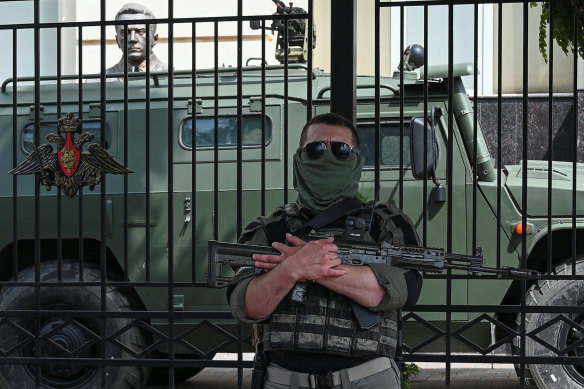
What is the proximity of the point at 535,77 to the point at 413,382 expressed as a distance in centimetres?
564

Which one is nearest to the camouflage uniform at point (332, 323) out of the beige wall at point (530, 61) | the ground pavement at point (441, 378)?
the ground pavement at point (441, 378)

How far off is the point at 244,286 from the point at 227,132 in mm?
4463

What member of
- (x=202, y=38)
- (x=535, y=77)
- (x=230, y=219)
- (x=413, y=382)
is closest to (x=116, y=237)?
(x=230, y=219)

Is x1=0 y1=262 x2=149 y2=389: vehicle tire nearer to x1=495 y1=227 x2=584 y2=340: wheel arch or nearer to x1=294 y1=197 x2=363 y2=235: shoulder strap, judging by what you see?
x1=495 y1=227 x2=584 y2=340: wheel arch

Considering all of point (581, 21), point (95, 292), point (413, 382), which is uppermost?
point (581, 21)

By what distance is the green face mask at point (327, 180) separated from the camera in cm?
338

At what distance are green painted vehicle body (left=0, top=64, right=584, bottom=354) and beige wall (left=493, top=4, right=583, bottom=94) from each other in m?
5.29

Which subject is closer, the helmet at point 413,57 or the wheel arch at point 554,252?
the wheel arch at point 554,252

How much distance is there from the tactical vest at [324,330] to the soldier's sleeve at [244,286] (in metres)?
0.09

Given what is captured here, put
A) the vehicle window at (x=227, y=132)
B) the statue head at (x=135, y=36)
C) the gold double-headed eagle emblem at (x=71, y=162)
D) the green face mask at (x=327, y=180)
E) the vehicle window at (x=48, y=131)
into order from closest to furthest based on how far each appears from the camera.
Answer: the green face mask at (x=327, y=180)
the gold double-headed eagle emblem at (x=71, y=162)
the vehicle window at (x=227, y=132)
the vehicle window at (x=48, y=131)
the statue head at (x=135, y=36)

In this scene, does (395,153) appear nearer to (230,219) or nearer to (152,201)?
(230,219)

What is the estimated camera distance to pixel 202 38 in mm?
13359

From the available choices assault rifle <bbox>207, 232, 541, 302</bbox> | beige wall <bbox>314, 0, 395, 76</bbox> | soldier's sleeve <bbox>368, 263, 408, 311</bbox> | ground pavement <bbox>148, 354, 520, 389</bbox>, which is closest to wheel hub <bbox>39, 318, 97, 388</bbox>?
ground pavement <bbox>148, 354, 520, 389</bbox>

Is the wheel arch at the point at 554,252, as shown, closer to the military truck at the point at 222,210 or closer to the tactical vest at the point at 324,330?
the military truck at the point at 222,210
